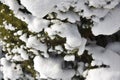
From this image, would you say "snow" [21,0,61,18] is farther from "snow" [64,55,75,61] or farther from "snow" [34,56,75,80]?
"snow" [34,56,75,80]

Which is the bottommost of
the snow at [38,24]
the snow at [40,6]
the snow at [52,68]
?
the snow at [52,68]

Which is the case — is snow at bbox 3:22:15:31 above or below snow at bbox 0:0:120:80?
above

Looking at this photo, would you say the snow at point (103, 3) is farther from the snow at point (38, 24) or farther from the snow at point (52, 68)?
the snow at point (52, 68)

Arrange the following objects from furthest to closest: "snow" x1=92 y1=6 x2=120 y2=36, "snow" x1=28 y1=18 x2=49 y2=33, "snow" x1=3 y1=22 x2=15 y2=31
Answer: "snow" x1=3 y1=22 x2=15 y2=31, "snow" x1=28 y1=18 x2=49 y2=33, "snow" x1=92 y1=6 x2=120 y2=36

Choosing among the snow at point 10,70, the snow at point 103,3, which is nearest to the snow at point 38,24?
the snow at point 103,3

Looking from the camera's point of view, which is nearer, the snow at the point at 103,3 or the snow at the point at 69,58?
the snow at the point at 103,3

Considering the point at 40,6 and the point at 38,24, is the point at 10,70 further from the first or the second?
the point at 40,6

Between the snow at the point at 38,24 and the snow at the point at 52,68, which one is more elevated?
the snow at the point at 38,24

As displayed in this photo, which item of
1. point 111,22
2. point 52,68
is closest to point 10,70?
point 52,68

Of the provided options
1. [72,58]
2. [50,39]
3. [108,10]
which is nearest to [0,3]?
[50,39]

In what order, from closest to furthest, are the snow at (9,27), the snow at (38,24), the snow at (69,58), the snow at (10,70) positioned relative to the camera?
the snow at (38,24) → the snow at (69,58) → the snow at (9,27) → the snow at (10,70)

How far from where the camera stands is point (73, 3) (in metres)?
2.48

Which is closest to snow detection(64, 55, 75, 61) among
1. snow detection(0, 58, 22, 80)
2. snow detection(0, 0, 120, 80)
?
snow detection(0, 0, 120, 80)

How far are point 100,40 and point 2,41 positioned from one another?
1.15m
